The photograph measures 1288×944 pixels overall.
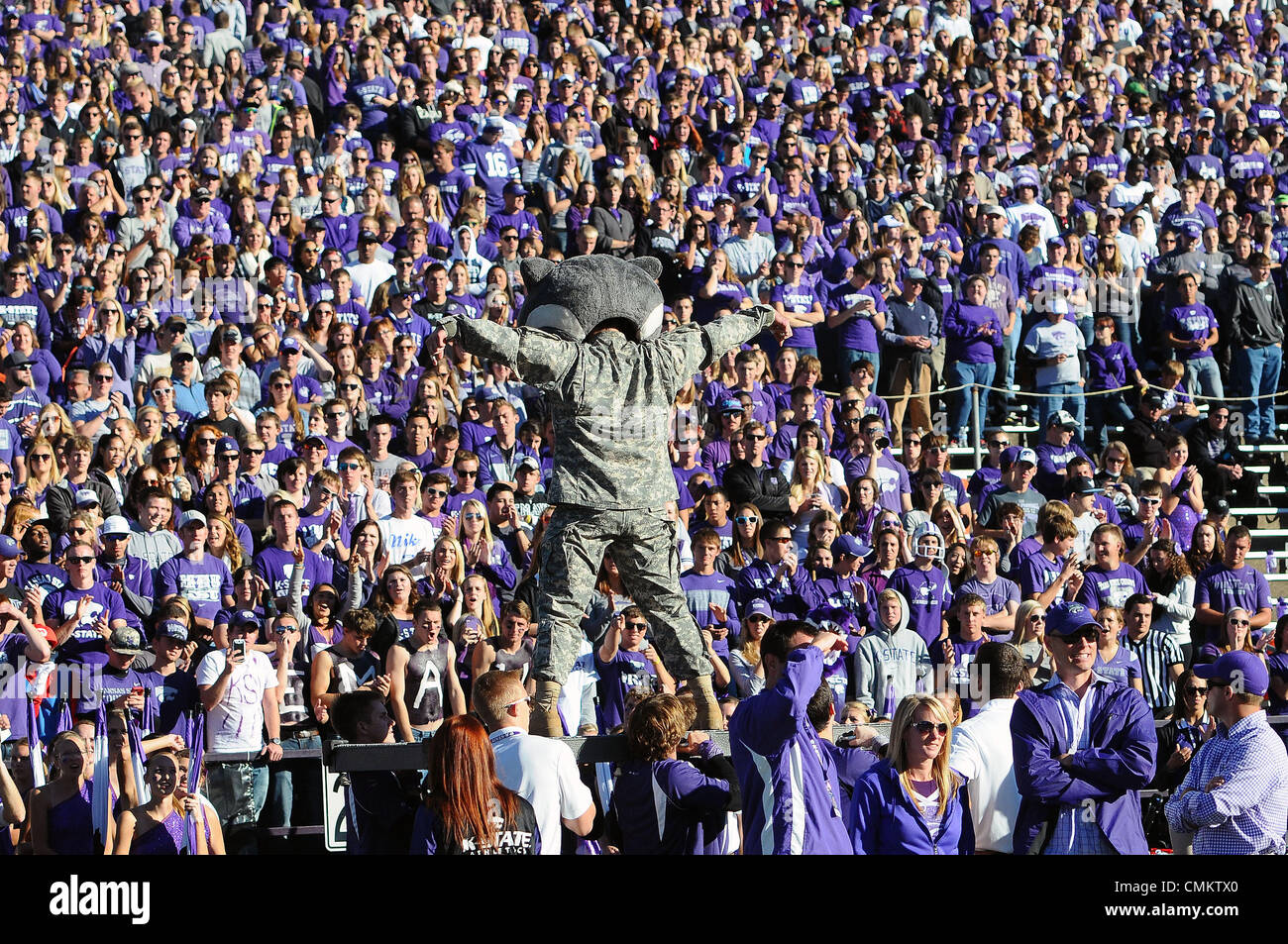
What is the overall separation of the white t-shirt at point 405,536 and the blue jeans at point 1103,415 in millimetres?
6043

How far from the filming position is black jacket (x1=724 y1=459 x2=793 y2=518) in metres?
12.3

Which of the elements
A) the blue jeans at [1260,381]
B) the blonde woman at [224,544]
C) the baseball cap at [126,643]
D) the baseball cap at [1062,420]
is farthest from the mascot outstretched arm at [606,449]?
the blue jeans at [1260,381]

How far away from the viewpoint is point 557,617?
769cm

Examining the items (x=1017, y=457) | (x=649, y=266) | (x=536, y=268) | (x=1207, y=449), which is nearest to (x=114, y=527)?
(x=536, y=268)

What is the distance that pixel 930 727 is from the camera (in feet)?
20.7

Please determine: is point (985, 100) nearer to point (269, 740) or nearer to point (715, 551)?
point (715, 551)

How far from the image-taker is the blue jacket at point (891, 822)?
6.29 metres

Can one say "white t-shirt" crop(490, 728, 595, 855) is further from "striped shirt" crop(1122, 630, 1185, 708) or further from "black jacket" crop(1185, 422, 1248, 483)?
"black jacket" crop(1185, 422, 1248, 483)

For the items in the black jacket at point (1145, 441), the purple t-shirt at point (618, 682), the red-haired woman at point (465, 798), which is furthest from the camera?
the black jacket at point (1145, 441)

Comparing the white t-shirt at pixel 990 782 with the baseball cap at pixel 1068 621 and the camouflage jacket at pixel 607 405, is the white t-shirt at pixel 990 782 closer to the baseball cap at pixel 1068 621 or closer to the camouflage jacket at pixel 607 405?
the baseball cap at pixel 1068 621
